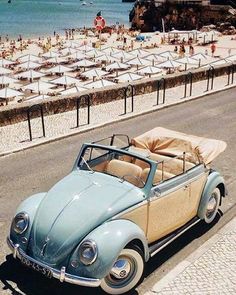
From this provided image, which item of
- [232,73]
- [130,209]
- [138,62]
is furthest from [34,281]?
[138,62]

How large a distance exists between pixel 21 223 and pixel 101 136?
7.52 meters

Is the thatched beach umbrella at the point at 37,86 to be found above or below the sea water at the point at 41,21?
above

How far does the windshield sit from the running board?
1.00m

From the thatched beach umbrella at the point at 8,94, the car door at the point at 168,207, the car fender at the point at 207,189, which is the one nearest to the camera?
the car door at the point at 168,207

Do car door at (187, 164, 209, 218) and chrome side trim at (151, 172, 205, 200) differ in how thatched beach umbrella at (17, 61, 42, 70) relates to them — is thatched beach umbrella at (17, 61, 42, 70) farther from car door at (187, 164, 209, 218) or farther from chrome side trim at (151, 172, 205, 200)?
chrome side trim at (151, 172, 205, 200)

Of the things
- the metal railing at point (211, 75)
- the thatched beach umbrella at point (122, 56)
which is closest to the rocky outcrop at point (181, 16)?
the thatched beach umbrella at point (122, 56)

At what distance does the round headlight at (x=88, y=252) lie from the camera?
18.9ft

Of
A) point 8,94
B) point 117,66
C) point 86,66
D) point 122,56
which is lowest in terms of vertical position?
point 86,66

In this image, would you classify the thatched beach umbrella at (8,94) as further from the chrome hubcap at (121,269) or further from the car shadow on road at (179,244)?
the chrome hubcap at (121,269)

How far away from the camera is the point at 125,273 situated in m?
6.20

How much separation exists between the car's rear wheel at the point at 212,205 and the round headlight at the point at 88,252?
3.00m

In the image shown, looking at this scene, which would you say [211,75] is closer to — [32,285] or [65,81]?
[65,81]

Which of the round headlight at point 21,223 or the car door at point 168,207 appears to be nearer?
the round headlight at point 21,223

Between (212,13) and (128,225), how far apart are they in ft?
252
